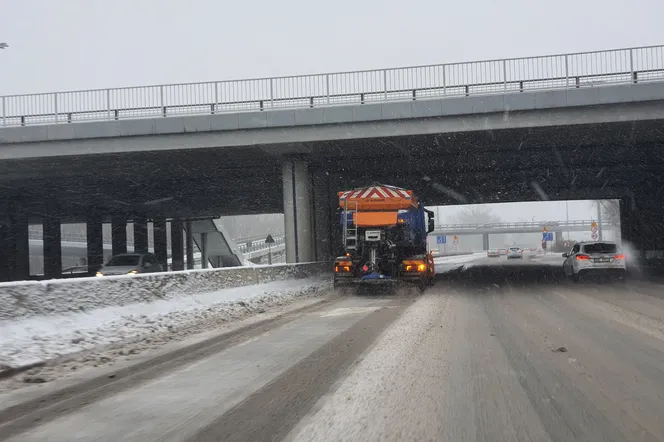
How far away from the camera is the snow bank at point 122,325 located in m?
7.90

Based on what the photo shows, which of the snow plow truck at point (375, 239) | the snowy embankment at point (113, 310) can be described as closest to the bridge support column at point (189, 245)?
the snow plow truck at point (375, 239)

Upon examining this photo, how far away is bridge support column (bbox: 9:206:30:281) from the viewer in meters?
39.9

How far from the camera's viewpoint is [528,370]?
7090mm

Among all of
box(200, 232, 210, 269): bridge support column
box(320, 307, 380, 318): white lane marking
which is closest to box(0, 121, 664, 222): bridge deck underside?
box(320, 307, 380, 318): white lane marking

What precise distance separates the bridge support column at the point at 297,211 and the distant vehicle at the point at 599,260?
38.9 feet

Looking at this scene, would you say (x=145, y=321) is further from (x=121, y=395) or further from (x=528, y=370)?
(x=528, y=370)

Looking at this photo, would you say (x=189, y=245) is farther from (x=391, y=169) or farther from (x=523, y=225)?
(x=523, y=225)

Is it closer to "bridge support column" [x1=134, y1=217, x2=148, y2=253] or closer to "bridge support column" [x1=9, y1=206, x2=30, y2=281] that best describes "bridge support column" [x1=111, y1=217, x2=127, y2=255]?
"bridge support column" [x1=134, y1=217, x2=148, y2=253]

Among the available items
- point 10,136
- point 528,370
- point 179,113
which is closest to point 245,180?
point 179,113

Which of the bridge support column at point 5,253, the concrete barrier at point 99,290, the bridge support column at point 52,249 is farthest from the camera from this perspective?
the bridge support column at point 52,249

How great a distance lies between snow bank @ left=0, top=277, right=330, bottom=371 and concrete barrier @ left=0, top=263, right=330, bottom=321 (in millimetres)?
117

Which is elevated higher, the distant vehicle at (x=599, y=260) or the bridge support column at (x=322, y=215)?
the bridge support column at (x=322, y=215)

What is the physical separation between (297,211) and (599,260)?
13120mm

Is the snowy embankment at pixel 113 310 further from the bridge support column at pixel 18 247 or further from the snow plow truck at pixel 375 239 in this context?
the bridge support column at pixel 18 247
